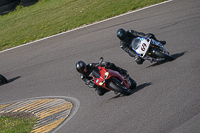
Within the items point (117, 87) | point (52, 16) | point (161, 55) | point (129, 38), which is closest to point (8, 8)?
point (52, 16)

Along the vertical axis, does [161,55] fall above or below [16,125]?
above

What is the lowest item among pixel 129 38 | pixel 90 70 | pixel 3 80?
pixel 3 80

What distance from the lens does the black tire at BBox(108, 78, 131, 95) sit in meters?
7.84

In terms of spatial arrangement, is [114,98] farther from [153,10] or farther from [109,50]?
[153,10]

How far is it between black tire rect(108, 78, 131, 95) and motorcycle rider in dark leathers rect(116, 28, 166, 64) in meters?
1.98

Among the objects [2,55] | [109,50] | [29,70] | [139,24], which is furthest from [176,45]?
[2,55]

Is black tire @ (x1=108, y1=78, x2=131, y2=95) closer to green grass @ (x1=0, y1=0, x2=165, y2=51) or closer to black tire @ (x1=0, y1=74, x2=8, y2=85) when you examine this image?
black tire @ (x1=0, y1=74, x2=8, y2=85)

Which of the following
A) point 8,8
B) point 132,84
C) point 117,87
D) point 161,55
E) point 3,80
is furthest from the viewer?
point 8,8

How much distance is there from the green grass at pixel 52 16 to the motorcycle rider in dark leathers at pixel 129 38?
7883 mm

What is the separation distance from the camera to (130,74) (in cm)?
993

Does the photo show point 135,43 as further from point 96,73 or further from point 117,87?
point 117,87

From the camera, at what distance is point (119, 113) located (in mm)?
7312

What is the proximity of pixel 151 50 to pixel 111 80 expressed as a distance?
2.23 meters

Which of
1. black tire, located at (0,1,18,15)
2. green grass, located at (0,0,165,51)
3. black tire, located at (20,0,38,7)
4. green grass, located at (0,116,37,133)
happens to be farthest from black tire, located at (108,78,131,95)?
black tire, located at (0,1,18,15)
